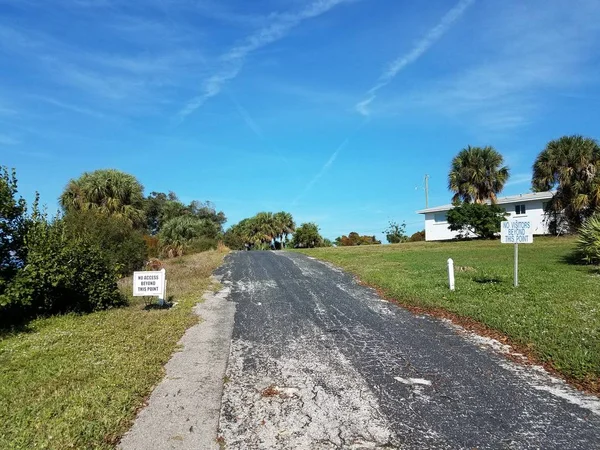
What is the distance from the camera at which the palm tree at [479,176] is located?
4025cm

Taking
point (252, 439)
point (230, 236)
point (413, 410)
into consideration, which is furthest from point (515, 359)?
point (230, 236)

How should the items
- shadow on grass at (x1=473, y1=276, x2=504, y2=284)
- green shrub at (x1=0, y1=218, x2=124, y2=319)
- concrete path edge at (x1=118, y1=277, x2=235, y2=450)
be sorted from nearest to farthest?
concrete path edge at (x1=118, y1=277, x2=235, y2=450) → green shrub at (x1=0, y1=218, x2=124, y2=319) → shadow on grass at (x1=473, y1=276, x2=504, y2=284)

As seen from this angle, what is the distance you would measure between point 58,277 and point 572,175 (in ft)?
115

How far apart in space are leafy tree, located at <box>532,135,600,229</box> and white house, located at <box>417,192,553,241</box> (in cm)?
340

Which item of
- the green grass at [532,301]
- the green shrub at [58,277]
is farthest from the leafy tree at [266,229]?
the green shrub at [58,277]

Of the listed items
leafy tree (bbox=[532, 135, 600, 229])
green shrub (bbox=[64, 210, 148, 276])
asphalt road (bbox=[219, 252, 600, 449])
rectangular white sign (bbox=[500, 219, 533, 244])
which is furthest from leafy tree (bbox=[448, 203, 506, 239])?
asphalt road (bbox=[219, 252, 600, 449])

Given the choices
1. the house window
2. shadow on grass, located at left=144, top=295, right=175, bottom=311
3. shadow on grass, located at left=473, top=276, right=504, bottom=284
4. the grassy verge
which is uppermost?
the house window

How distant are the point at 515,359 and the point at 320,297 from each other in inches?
239

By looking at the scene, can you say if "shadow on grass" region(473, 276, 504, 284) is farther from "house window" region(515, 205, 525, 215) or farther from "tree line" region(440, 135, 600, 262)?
"house window" region(515, 205, 525, 215)

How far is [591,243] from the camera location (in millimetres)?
17281

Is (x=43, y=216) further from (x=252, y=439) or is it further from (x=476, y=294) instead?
(x=476, y=294)

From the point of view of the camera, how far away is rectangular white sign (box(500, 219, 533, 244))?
11.6 metres

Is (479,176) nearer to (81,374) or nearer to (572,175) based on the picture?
(572,175)

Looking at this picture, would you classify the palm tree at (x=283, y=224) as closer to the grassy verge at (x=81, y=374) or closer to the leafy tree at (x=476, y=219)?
the leafy tree at (x=476, y=219)
